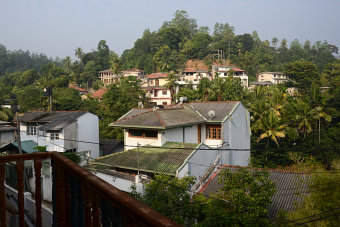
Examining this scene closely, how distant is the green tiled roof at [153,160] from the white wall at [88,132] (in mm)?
7582

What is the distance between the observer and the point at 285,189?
491 inches

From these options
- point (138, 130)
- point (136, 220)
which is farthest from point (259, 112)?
point (136, 220)

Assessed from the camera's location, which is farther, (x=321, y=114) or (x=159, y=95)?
(x=159, y=95)

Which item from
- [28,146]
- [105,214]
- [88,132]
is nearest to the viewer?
[105,214]

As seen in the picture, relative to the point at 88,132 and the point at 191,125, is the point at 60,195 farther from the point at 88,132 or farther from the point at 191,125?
the point at 88,132

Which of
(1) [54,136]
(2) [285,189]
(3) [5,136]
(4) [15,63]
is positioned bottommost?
(2) [285,189]

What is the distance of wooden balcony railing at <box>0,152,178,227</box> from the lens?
1197 mm

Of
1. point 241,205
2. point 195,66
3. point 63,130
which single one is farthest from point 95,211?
point 195,66

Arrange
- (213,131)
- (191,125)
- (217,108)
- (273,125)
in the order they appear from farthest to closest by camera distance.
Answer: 1. (273,125)
2. (217,108)
3. (213,131)
4. (191,125)

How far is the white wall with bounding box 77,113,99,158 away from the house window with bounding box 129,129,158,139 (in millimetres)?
6509

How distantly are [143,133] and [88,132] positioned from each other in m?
7.91

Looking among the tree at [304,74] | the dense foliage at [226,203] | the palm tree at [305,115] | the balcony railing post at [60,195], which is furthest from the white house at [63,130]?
the tree at [304,74]

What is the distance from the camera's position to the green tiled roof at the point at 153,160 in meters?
13.3

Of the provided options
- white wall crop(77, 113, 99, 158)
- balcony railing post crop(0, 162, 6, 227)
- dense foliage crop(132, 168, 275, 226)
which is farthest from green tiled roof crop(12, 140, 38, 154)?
balcony railing post crop(0, 162, 6, 227)
